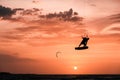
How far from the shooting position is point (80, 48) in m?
58.2

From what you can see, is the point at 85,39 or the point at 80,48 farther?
the point at 80,48

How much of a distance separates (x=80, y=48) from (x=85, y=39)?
3.96m

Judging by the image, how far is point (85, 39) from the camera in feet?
179
